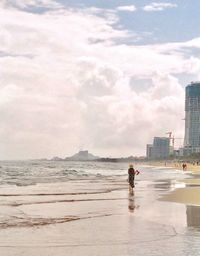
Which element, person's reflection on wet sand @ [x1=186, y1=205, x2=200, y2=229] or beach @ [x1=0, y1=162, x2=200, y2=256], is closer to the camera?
beach @ [x1=0, y1=162, x2=200, y2=256]

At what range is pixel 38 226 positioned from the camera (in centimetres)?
1446

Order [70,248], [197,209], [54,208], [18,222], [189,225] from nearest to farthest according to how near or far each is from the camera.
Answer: [70,248]
[189,225]
[18,222]
[197,209]
[54,208]

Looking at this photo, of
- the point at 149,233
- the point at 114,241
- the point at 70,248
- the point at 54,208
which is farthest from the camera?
the point at 54,208

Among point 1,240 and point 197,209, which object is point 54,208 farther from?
point 1,240

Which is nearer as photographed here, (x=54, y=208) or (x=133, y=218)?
(x=133, y=218)

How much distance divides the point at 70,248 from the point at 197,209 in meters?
9.15

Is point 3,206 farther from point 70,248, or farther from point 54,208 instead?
point 70,248

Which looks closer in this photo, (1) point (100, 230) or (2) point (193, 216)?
(1) point (100, 230)

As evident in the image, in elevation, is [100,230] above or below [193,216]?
below

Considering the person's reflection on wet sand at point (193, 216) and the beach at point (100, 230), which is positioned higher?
the person's reflection on wet sand at point (193, 216)

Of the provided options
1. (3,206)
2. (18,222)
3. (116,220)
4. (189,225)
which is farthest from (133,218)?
(3,206)

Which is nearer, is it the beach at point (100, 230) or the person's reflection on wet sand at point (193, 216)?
the beach at point (100, 230)

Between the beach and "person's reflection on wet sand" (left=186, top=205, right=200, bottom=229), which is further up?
"person's reflection on wet sand" (left=186, top=205, right=200, bottom=229)

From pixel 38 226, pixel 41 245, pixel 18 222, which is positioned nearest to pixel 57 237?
pixel 41 245
